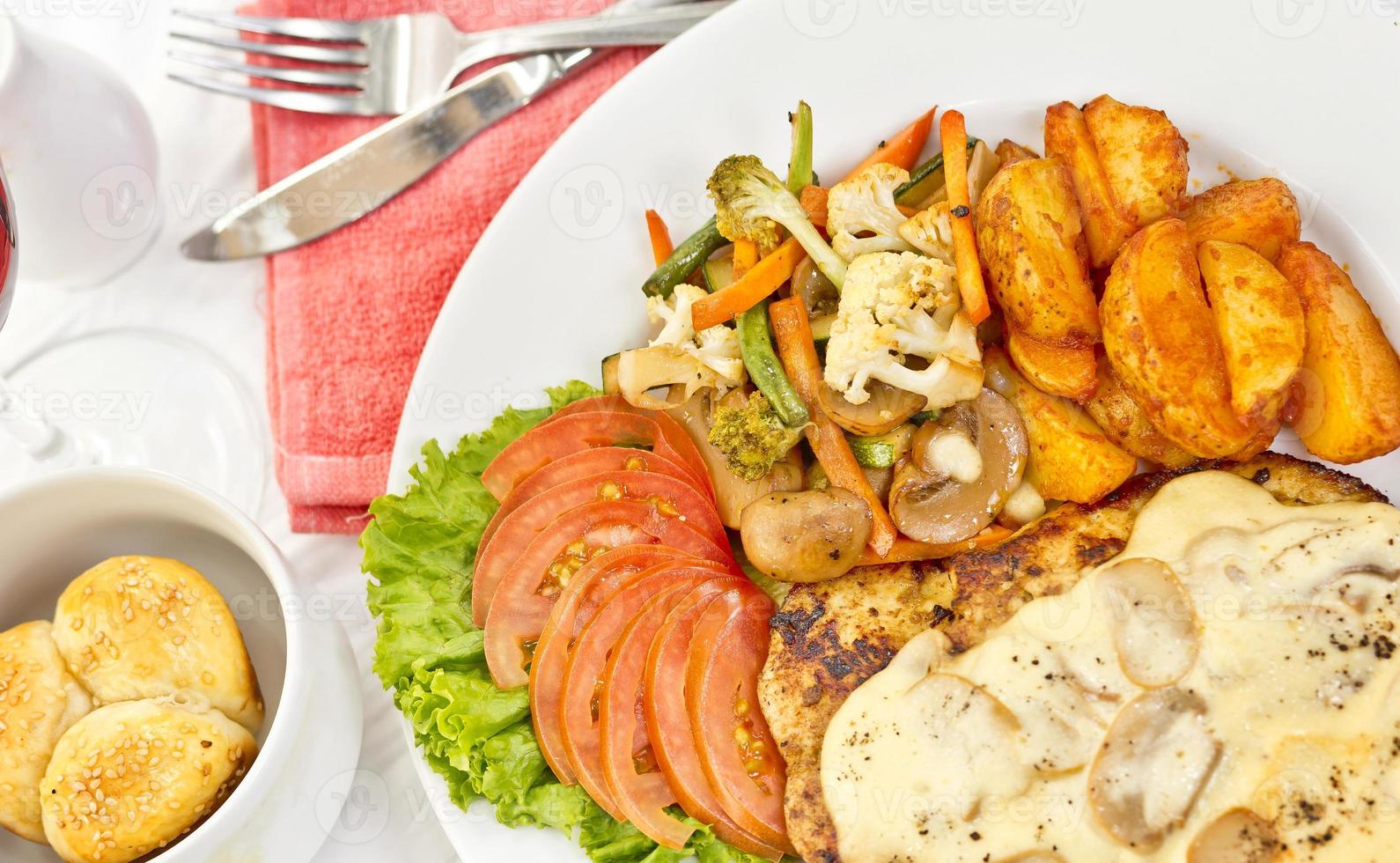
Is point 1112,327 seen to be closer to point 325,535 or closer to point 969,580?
point 969,580

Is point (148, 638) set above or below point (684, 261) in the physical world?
below

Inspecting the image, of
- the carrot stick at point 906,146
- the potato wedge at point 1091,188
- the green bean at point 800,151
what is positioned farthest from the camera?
the carrot stick at point 906,146

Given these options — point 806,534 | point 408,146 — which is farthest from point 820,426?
point 408,146

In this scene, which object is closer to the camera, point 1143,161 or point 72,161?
point 1143,161

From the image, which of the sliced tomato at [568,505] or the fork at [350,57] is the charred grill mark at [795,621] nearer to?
the sliced tomato at [568,505]

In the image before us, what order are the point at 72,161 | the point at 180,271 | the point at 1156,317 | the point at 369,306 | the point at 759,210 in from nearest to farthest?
the point at 1156,317
the point at 759,210
the point at 72,161
the point at 369,306
the point at 180,271

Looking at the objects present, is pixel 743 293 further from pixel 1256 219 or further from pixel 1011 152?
pixel 1256 219

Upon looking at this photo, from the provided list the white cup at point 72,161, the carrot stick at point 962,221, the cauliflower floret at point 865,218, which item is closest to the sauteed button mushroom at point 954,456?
the carrot stick at point 962,221
